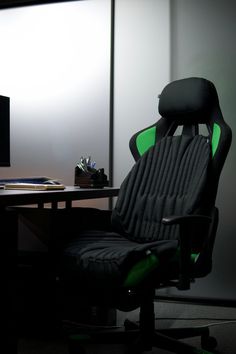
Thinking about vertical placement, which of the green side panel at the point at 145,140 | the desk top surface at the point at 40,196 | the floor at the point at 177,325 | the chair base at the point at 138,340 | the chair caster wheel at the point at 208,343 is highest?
the green side panel at the point at 145,140

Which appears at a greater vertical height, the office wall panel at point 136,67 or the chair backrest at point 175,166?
the office wall panel at point 136,67

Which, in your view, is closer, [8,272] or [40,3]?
[8,272]

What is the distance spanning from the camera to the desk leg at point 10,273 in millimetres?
1688

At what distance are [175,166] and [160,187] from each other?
122 mm

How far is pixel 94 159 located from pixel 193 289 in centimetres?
112

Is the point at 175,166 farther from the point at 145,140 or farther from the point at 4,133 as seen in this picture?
the point at 4,133

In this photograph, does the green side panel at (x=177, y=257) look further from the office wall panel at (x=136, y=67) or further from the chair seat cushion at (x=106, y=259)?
the office wall panel at (x=136, y=67)

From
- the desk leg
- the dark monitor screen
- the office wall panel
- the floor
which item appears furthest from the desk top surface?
the office wall panel

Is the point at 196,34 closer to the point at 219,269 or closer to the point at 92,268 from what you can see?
the point at 219,269

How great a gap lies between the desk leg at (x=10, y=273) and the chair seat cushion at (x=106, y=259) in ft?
0.82

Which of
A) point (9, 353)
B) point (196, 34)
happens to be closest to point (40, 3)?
point (196, 34)

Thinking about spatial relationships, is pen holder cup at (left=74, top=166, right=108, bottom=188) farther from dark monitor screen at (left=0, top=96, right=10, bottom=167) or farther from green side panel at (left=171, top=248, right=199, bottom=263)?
green side panel at (left=171, top=248, right=199, bottom=263)

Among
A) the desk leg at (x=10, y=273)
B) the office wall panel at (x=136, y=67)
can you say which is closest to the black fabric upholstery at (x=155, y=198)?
the desk leg at (x=10, y=273)

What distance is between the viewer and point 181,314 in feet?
9.53
